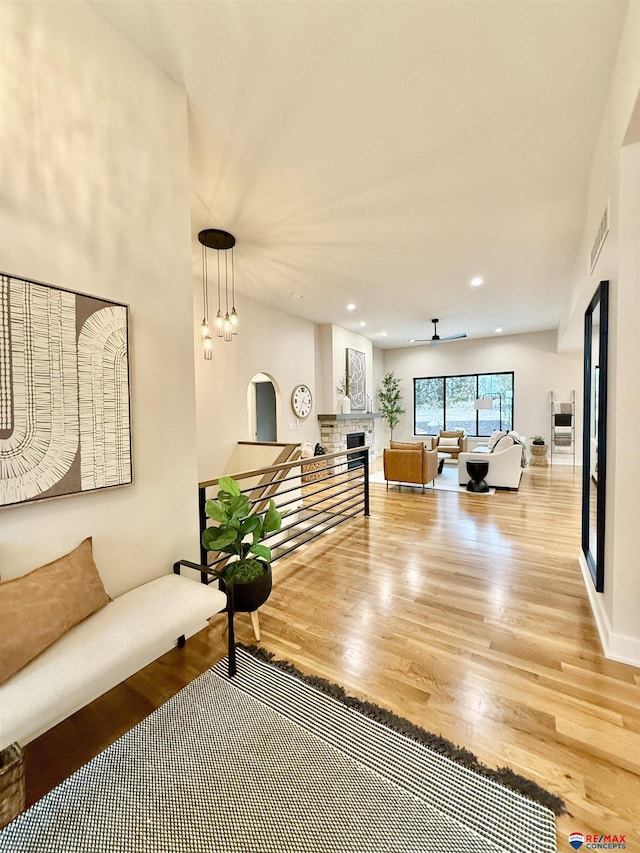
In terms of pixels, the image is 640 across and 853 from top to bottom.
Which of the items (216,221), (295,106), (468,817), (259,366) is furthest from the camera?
(259,366)

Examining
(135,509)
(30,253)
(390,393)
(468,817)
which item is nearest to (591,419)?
(468,817)

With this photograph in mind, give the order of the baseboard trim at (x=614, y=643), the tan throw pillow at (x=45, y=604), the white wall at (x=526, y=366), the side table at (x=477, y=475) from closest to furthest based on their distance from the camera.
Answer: the tan throw pillow at (x=45, y=604), the baseboard trim at (x=614, y=643), the side table at (x=477, y=475), the white wall at (x=526, y=366)

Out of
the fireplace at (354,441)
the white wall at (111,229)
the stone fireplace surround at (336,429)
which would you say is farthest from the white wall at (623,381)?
the fireplace at (354,441)

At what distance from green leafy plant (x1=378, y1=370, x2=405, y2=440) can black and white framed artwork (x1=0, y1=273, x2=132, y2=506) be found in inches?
357

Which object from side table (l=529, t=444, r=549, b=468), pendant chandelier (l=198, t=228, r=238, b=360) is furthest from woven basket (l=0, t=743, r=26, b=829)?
side table (l=529, t=444, r=549, b=468)

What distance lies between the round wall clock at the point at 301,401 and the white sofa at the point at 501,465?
314 cm

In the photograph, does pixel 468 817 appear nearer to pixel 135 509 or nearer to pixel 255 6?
pixel 135 509

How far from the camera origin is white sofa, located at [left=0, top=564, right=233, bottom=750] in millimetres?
1170

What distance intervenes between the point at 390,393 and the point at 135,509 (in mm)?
9441

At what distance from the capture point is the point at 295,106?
227 cm

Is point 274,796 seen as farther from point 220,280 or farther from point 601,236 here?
point 220,280

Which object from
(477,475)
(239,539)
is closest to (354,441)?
(477,475)

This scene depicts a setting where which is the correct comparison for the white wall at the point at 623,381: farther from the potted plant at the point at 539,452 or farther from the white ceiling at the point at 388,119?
the potted plant at the point at 539,452

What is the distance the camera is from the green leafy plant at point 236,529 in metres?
2.12
